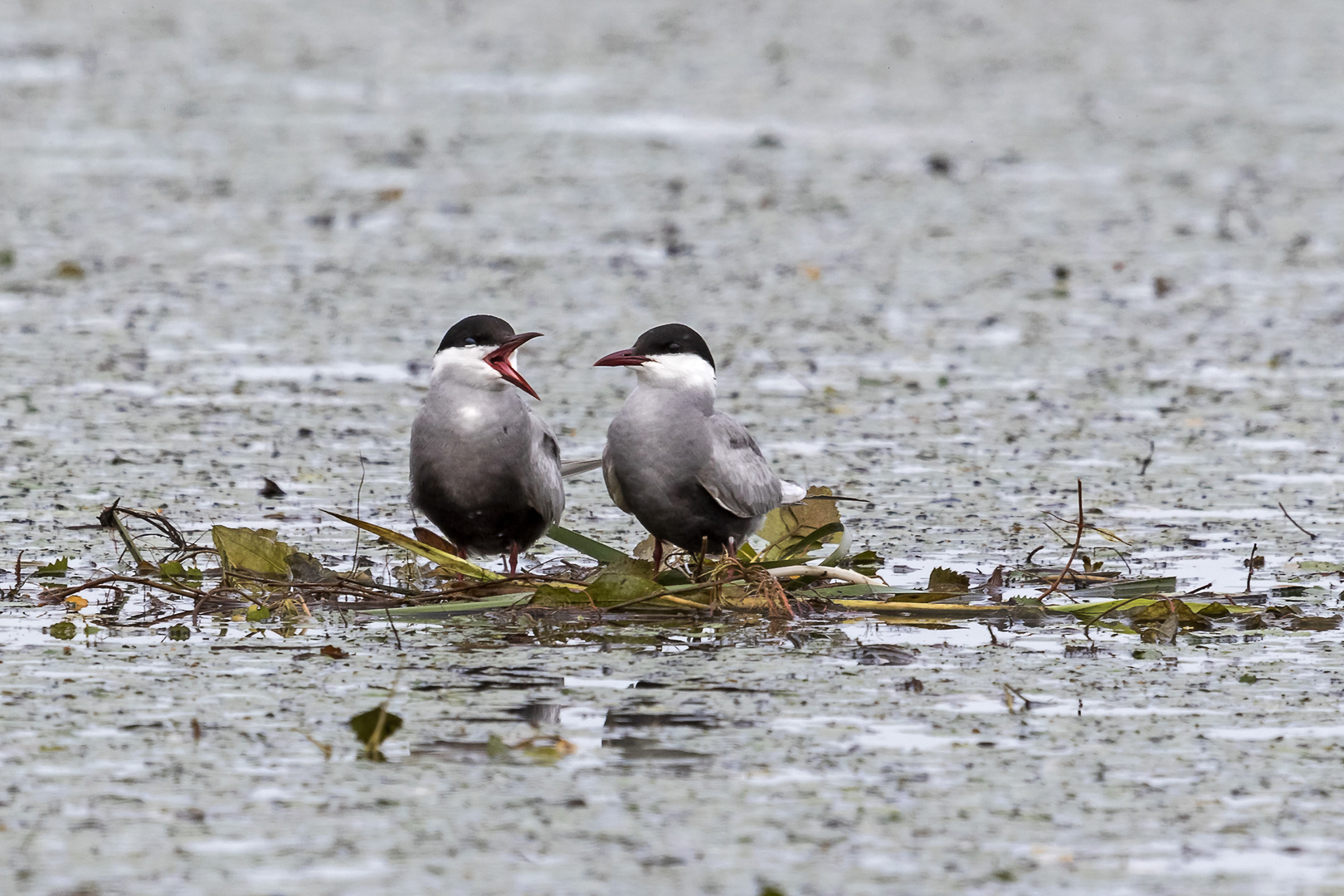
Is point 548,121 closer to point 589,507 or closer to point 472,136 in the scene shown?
point 472,136

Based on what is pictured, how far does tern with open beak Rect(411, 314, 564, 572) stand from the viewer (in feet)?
25.0

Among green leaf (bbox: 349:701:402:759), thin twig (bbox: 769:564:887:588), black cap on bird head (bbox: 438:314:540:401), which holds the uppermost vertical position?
black cap on bird head (bbox: 438:314:540:401)

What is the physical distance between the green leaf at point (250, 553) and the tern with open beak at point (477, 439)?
0.54 m

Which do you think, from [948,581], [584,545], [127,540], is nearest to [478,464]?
[584,545]

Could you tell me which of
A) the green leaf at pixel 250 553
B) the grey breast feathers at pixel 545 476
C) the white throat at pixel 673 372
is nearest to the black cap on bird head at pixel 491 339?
the grey breast feathers at pixel 545 476

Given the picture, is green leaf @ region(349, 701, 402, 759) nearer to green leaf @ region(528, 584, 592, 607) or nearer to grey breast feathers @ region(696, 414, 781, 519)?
green leaf @ region(528, 584, 592, 607)

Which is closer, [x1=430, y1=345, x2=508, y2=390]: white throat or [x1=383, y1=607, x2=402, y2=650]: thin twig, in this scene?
[x1=383, y1=607, x2=402, y2=650]: thin twig

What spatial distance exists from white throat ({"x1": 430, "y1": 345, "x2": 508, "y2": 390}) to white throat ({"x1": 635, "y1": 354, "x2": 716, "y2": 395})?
0.50 metres

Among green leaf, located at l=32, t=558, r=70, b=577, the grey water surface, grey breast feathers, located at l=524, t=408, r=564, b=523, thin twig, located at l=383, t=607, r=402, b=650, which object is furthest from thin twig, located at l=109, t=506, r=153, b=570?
grey breast feathers, located at l=524, t=408, r=564, b=523

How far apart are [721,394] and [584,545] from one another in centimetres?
370

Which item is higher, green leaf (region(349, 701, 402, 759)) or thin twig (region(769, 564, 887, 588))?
thin twig (region(769, 564, 887, 588))

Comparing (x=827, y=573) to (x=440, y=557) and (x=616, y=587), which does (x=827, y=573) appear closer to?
(x=616, y=587)

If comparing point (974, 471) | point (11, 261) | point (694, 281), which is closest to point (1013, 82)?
point (694, 281)

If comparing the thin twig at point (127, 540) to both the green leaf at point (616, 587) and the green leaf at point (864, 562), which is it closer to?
the green leaf at point (616, 587)
